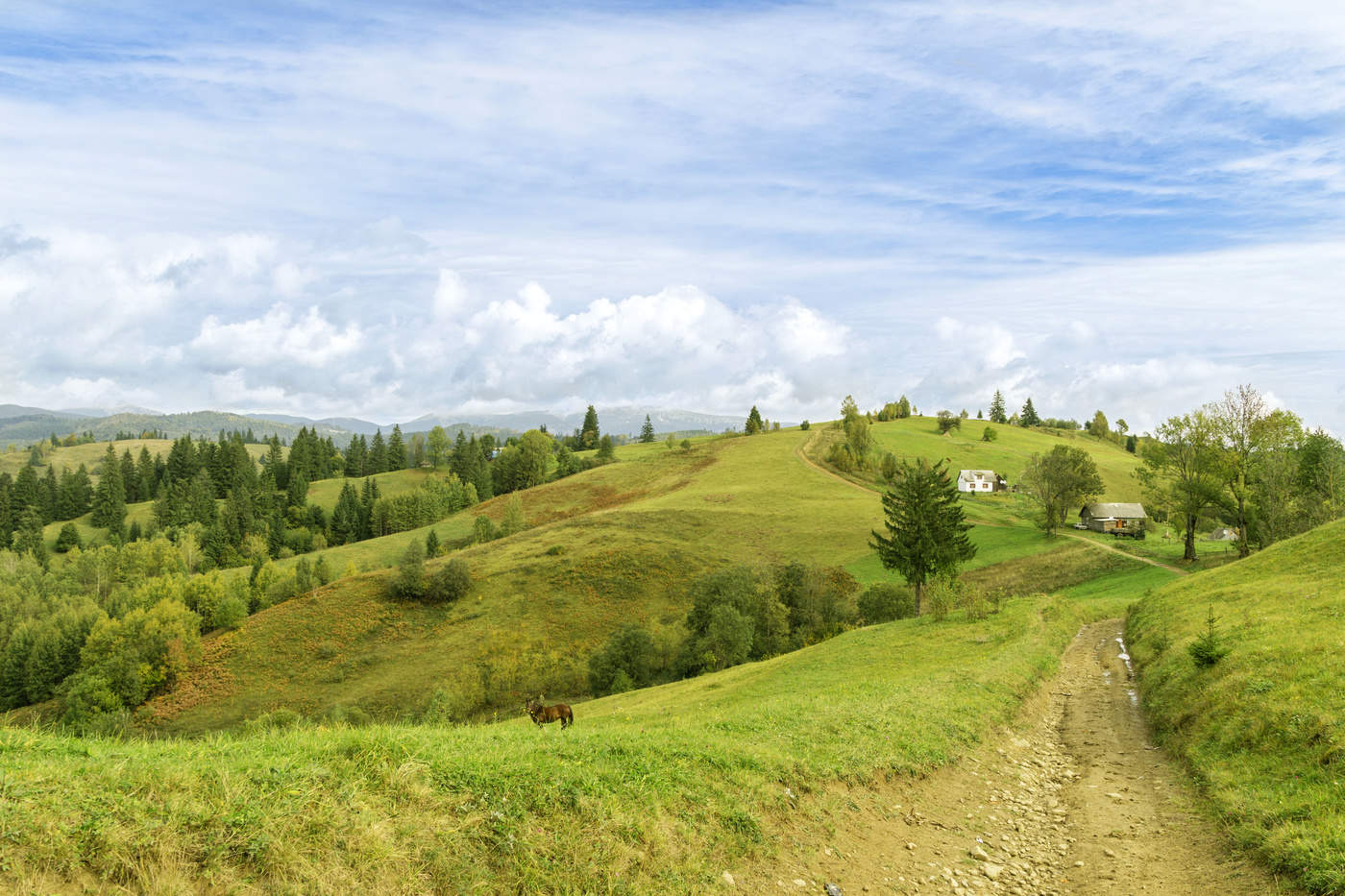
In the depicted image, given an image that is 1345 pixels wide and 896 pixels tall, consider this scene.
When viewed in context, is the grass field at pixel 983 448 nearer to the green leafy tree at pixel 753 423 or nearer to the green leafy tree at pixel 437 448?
the green leafy tree at pixel 753 423

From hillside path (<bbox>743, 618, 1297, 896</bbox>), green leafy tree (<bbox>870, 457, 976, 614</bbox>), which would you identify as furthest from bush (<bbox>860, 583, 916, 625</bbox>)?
hillside path (<bbox>743, 618, 1297, 896</bbox>)

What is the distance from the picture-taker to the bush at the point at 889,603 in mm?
57281

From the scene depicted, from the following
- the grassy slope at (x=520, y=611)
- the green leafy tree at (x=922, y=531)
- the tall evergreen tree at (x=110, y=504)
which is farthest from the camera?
the tall evergreen tree at (x=110, y=504)

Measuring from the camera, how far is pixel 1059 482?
84.8m

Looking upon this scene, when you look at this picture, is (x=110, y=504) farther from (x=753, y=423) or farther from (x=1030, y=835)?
(x=1030, y=835)

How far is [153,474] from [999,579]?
199 metres

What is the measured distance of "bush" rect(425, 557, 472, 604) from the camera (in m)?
79.8

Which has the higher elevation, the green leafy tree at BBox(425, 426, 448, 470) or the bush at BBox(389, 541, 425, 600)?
the green leafy tree at BBox(425, 426, 448, 470)

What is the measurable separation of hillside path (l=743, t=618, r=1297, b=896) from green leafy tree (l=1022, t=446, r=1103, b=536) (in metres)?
74.7

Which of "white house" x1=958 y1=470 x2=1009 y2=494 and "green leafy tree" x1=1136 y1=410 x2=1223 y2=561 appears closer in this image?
"green leafy tree" x1=1136 y1=410 x2=1223 y2=561

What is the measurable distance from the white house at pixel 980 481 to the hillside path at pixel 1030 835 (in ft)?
403

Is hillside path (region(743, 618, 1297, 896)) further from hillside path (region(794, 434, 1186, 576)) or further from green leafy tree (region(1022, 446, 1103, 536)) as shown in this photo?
green leafy tree (region(1022, 446, 1103, 536))

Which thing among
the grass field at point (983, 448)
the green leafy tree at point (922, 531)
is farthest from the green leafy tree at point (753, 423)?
the green leafy tree at point (922, 531)

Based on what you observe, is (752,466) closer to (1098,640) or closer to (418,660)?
(418,660)
